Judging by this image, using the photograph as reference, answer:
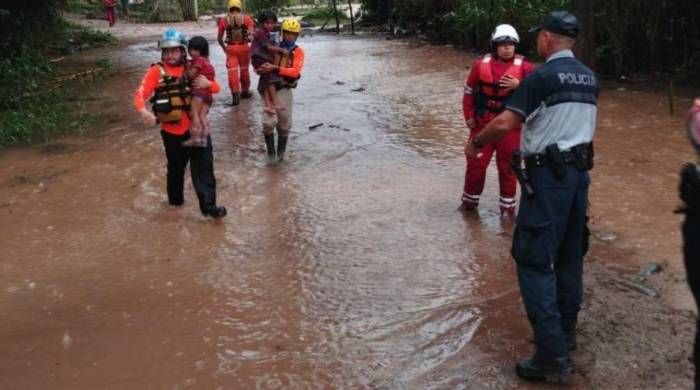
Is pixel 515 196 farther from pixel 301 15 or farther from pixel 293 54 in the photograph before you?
pixel 301 15

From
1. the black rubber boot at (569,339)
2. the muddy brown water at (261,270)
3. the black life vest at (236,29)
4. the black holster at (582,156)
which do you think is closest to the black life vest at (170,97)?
the muddy brown water at (261,270)

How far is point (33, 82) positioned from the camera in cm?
1229

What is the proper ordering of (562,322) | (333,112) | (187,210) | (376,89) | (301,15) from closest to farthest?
(562,322) → (187,210) → (333,112) → (376,89) → (301,15)

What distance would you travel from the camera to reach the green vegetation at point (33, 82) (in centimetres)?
1029

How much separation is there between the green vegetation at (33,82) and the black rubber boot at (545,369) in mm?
8130

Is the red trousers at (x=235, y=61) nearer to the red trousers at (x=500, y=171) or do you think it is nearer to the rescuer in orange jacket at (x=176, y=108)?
the rescuer in orange jacket at (x=176, y=108)

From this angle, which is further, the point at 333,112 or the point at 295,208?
the point at 333,112

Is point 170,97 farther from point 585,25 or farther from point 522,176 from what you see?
point 585,25

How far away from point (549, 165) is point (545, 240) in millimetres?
383

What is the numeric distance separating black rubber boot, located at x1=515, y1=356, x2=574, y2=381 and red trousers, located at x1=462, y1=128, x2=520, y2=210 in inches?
103

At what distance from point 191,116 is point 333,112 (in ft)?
16.2

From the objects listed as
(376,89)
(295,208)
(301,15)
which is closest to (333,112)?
(376,89)

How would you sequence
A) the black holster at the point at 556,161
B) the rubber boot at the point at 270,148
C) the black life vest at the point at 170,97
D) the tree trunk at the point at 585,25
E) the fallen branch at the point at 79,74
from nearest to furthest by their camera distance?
the black holster at the point at 556,161 → the black life vest at the point at 170,97 → the tree trunk at the point at 585,25 → the rubber boot at the point at 270,148 → the fallen branch at the point at 79,74

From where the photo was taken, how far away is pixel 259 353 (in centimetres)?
424
